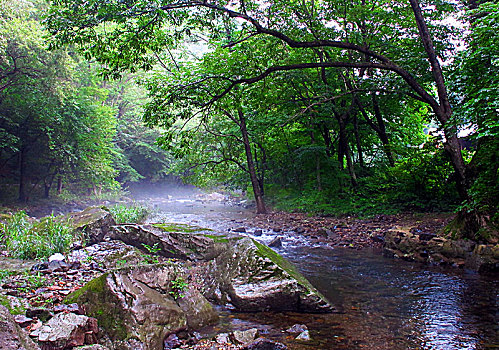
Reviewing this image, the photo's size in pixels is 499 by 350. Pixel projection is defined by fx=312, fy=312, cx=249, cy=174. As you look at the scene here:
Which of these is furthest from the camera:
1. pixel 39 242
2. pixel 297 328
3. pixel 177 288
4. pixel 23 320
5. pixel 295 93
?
pixel 295 93

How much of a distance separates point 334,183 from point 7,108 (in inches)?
715

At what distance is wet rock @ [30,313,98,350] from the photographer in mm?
2705

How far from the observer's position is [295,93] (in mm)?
12883

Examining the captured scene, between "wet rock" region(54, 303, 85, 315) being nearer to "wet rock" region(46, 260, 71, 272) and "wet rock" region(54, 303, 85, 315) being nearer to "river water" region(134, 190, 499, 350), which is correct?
"river water" region(134, 190, 499, 350)

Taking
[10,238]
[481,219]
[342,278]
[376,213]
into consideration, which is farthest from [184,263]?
[376,213]

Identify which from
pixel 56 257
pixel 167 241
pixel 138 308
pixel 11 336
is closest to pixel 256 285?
pixel 138 308

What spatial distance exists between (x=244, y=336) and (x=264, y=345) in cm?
29

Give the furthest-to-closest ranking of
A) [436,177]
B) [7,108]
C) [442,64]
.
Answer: [7,108] < [442,64] < [436,177]

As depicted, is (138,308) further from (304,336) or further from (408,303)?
(408,303)

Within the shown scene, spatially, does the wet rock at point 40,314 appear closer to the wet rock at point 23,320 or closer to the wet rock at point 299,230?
the wet rock at point 23,320

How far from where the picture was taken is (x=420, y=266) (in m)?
6.56

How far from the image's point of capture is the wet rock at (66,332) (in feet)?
8.87

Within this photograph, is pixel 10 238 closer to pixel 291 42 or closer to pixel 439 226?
pixel 291 42

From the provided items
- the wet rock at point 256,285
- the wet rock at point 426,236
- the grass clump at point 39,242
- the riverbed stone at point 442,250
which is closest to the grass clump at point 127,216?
the grass clump at point 39,242
